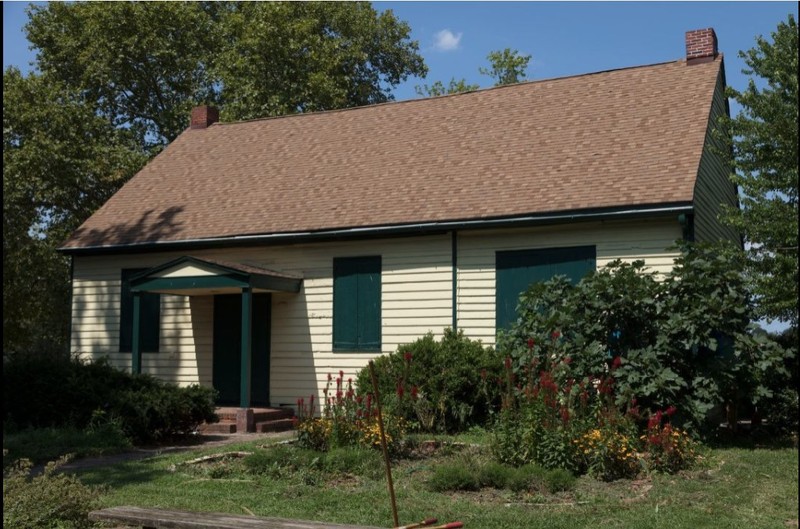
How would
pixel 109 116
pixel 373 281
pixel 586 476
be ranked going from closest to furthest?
pixel 586 476
pixel 373 281
pixel 109 116

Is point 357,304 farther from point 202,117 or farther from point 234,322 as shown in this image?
point 202,117

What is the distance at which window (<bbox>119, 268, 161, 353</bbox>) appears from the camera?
1933 cm

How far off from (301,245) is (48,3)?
73.9 ft

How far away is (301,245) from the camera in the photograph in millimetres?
17656

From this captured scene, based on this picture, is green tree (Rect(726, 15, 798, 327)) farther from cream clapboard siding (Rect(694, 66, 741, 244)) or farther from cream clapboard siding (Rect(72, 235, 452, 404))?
cream clapboard siding (Rect(72, 235, 452, 404))

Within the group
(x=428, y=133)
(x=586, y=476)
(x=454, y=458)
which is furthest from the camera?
(x=428, y=133)

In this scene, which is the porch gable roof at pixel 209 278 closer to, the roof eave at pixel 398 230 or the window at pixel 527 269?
the roof eave at pixel 398 230

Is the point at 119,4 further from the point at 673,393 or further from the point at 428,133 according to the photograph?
the point at 673,393

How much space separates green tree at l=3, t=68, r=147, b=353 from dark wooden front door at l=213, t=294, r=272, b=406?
10.6m

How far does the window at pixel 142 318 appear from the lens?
19.3 m

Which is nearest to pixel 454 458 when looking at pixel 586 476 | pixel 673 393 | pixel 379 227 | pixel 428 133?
pixel 586 476

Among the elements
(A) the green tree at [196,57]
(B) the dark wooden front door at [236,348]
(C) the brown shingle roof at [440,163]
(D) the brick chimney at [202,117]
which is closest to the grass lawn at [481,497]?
(C) the brown shingle roof at [440,163]

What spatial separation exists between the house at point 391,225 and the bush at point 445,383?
1.32 meters

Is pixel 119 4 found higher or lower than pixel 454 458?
higher
